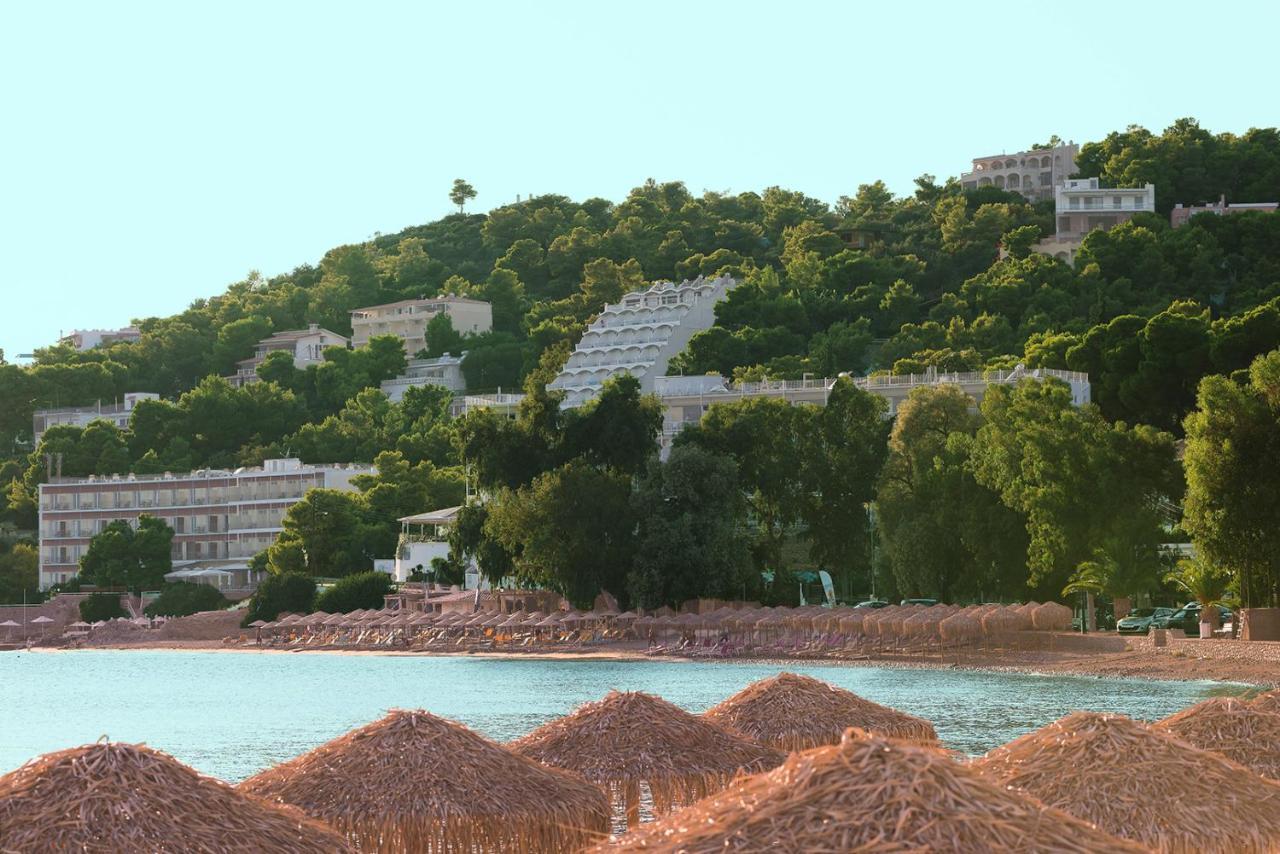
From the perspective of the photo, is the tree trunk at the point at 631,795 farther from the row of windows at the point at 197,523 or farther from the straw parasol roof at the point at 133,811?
the row of windows at the point at 197,523

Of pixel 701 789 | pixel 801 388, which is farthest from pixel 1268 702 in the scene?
pixel 801 388

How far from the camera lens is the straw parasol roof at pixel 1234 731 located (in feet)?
46.0

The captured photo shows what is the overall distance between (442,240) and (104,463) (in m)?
69.8

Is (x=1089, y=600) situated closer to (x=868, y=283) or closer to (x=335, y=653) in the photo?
(x=335, y=653)

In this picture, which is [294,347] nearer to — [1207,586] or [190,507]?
[190,507]

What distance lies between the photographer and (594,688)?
48156 millimetres

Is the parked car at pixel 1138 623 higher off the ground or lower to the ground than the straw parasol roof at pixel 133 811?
lower

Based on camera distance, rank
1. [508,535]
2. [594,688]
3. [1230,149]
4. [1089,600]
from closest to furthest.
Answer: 1. [594,688]
2. [1089,600]
3. [508,535]
4. [1230,149]

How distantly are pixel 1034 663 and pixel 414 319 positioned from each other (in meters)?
98.8

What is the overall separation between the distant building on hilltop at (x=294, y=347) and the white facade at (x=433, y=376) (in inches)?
302

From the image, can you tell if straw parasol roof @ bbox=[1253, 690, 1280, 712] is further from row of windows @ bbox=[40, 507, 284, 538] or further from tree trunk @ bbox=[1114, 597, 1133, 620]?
row of windows @ bbox=[40, 507, 284, 538]

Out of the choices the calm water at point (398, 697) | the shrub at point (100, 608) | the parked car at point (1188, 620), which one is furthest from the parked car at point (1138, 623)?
the shrub at point (100, 608)

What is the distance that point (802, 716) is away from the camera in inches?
652

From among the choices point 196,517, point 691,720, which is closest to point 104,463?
point 196,517
